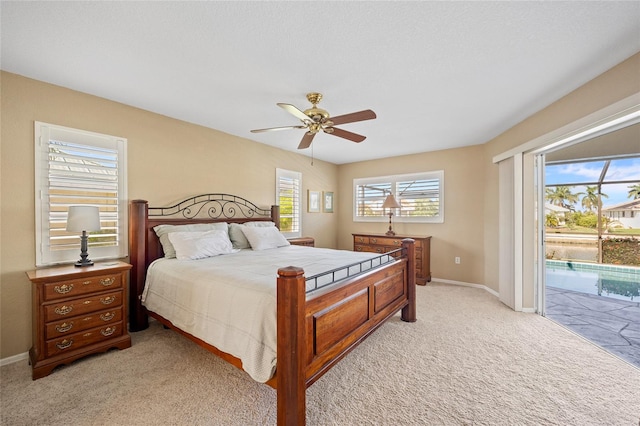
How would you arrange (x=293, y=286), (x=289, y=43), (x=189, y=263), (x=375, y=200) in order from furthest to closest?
(x=375, y=200)
(x=189, y=263)
(x=289, y=43)
(x=293, y=286)

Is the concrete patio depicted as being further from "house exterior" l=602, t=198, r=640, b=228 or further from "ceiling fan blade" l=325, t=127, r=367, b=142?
"ceiling fan blade" l=325, t=127, r=367, b=142

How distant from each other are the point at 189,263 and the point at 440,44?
9.61ft

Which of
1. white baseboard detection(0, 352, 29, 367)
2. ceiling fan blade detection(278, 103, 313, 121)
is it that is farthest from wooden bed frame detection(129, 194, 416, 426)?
ceiling fan blade detection(278, 103, 313, 121)

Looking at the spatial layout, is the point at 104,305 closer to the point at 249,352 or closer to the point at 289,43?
the point at 249,352

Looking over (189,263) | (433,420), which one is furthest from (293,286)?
(189,263)

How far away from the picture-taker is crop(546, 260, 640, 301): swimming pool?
437cm

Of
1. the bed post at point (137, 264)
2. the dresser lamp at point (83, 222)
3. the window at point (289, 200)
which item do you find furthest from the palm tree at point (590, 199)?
the dresser lamp at point (83, 222)

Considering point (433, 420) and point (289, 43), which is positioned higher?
point (289, 43)

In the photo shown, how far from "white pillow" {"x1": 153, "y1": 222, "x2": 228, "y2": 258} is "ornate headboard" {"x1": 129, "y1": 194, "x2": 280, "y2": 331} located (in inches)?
3.9

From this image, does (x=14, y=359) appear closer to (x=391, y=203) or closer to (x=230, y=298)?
(x=230, y=298)

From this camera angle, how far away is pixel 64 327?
88.3 inches

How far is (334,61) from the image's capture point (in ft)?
7.06

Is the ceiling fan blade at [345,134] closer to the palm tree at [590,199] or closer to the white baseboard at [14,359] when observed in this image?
the white baseboard at [14,359]

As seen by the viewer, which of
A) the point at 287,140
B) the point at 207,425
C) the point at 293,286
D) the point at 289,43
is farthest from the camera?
the point at 287,140
